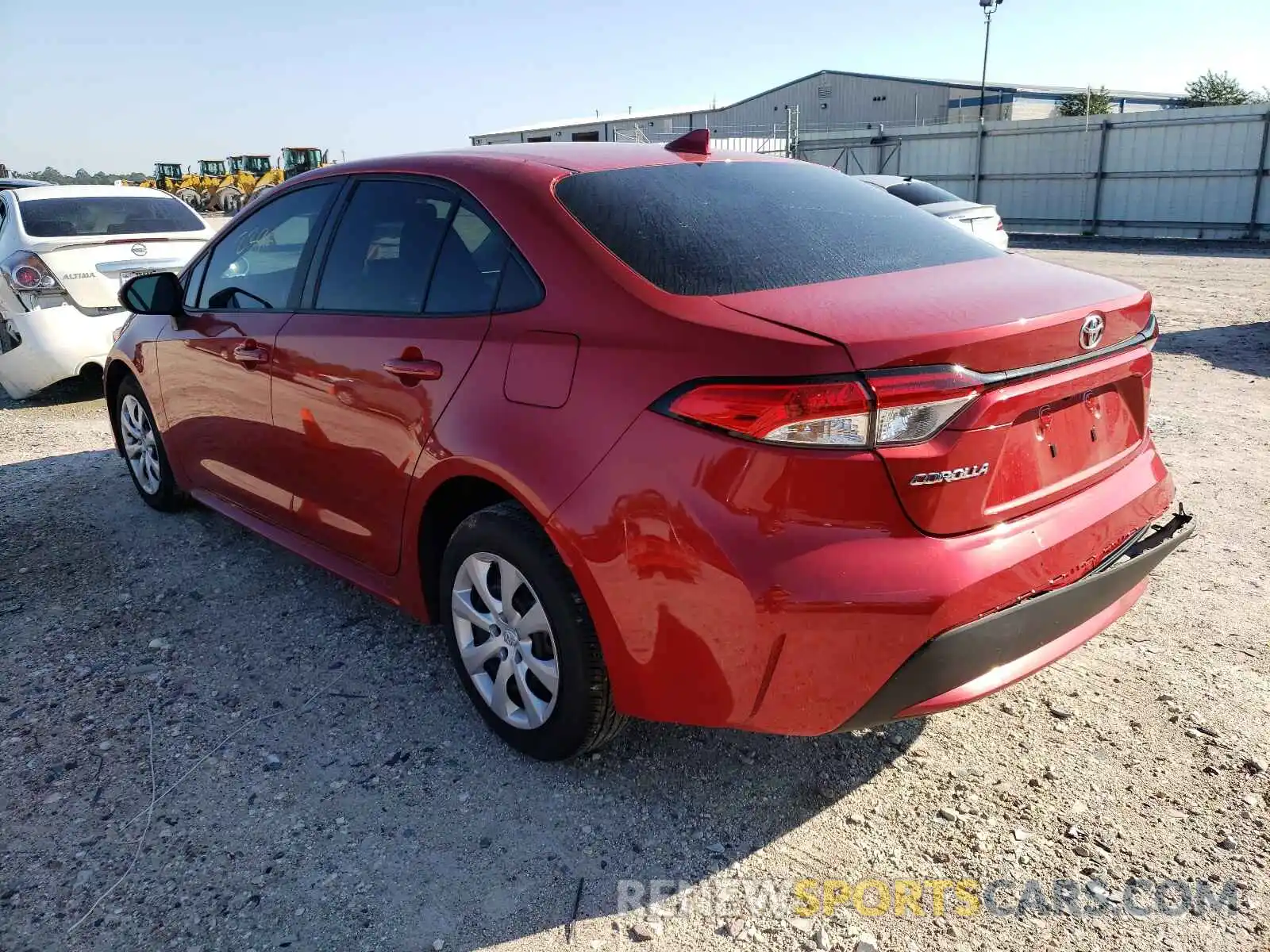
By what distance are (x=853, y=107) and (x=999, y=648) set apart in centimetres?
5568

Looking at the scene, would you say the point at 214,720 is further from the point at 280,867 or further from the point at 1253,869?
the point at 1253,869

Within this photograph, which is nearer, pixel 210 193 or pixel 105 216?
pixel 105 216

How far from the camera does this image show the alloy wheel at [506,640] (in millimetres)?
2660

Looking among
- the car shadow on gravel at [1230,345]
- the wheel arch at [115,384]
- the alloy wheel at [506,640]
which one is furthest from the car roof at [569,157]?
the car shadow on gravel at [1230,345]

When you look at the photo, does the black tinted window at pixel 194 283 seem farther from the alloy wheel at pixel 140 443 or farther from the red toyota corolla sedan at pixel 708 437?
the red toyota corolla sedan at pixel 708 437

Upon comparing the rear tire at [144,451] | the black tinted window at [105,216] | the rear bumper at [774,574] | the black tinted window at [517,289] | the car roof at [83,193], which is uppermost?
the car roof at [83,193]

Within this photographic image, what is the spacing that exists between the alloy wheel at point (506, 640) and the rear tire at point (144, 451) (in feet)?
8.52

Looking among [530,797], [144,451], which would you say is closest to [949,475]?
[530,797]

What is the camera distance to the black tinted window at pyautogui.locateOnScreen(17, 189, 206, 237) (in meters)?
7.86

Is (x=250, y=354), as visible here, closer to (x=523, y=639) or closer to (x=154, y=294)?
(x=154, y=294)

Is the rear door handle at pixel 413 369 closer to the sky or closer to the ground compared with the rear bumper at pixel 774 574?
closer to the sky

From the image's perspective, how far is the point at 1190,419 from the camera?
6.21 metres

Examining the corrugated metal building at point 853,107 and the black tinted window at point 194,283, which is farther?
the corrugated metal building at point 853,107

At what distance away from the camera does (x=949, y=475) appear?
2102mm
